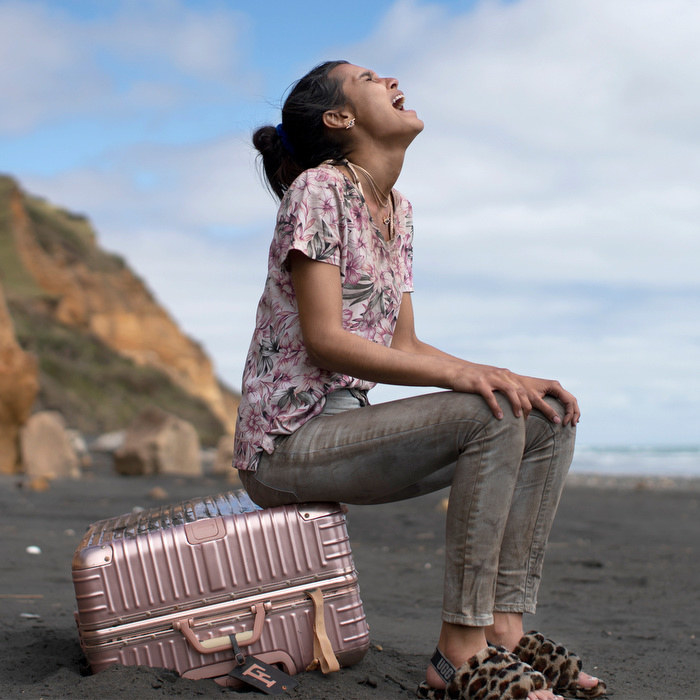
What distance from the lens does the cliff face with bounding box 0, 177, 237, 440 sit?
1093 inches

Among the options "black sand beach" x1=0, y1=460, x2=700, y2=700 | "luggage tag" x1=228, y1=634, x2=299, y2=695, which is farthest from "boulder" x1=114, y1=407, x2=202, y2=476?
"luggage tag" x1=228, y1=634, x2=299, y2=695

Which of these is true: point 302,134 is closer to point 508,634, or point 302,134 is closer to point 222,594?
point 222,594

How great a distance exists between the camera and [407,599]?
4301mm

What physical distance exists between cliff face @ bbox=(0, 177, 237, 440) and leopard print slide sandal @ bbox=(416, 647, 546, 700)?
2549 cm

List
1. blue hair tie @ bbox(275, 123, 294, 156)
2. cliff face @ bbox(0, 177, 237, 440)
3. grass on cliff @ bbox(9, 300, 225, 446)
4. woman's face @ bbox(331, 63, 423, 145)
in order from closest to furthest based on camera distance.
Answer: woman's face @ bbox(331, 63, 423, 145), blue hair tie @ bbox(275, 123, 294, 156), grass on cliff @ bbox(9, 300, 225, 446), cliff face @ bbox(0, 177, 237, 440)

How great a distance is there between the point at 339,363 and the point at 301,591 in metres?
0.66

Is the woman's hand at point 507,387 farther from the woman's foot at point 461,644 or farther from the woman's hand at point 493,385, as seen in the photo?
the woman's foot at point 461,644

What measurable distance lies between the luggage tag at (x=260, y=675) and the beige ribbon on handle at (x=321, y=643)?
0.11m

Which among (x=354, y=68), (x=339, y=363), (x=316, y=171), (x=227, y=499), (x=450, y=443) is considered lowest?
(x=227, y=499)

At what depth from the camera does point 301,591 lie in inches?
95.7

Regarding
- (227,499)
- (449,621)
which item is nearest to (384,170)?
(227,499)

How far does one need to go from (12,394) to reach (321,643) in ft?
30.7

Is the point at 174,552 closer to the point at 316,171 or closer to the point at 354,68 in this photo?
the point at 316,171

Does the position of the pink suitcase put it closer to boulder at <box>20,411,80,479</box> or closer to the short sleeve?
the short sleeve
